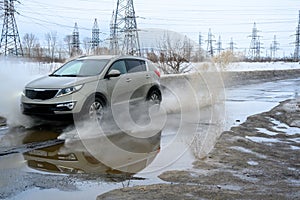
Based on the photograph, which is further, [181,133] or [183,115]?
[183,115]

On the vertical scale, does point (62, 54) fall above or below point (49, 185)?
above

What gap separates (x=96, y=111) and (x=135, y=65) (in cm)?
255

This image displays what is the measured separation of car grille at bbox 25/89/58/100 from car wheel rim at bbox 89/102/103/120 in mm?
971

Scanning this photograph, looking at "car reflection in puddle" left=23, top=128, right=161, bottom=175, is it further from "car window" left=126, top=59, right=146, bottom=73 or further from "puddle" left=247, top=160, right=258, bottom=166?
"car window" left=126, top=59, right=146, bottom=73

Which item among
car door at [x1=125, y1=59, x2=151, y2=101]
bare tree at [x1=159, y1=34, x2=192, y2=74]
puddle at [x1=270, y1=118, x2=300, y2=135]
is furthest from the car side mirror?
bare tree at [x1=159, y1=34, x2=192, y2=74]

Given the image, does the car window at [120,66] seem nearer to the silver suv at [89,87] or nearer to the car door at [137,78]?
the silver suv at [89,87]

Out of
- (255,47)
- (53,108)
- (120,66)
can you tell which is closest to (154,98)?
(120,66)

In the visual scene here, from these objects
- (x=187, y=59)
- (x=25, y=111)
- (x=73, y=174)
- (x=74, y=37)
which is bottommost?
(x=73, y=174)

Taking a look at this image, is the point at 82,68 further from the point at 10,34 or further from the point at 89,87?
the point at 10,34

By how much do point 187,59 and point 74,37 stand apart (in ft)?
87.4

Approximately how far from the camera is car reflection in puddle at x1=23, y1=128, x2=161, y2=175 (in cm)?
597

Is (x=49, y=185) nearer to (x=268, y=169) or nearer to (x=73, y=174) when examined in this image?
(x=73, y=174)

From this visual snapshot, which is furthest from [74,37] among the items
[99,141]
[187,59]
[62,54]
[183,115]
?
[99,141]

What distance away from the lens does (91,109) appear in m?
9.04
